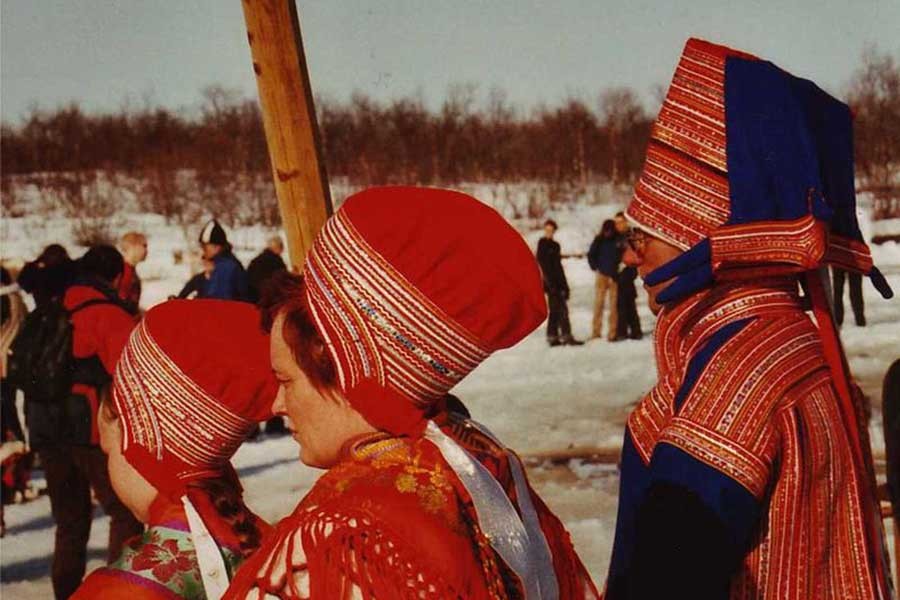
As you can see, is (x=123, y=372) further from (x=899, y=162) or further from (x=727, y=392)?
(x=899, y=162)

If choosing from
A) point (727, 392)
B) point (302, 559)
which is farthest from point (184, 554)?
point (727, 392)

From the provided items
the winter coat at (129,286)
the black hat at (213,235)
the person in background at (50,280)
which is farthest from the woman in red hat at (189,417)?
the black hat at (213,235)

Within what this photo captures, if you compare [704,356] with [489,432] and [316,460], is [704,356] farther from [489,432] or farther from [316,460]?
[316,460]

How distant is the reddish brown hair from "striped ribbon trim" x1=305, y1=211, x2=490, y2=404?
34mm

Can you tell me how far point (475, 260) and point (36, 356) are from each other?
437cm

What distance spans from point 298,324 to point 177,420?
0.65m

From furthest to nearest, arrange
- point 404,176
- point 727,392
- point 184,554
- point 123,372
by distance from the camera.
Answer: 1. point 404,176
2. point 123,372
3. point 184,554
4. point 727,392

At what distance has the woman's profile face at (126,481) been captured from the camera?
2.46 meters

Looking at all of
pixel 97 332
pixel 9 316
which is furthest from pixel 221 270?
pixel 97 332

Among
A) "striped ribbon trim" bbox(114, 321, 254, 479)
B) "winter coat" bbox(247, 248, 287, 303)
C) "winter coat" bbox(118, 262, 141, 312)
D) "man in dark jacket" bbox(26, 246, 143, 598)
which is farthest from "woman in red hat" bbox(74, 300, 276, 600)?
"winter coat" bbox(247, 248, 287, 303)

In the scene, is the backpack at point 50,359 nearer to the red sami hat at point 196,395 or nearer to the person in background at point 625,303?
the red sami hat at point 196,395

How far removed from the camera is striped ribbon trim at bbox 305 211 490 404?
1.80 m

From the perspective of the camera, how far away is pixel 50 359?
5734 millimetres

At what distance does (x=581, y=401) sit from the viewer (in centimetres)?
1102
